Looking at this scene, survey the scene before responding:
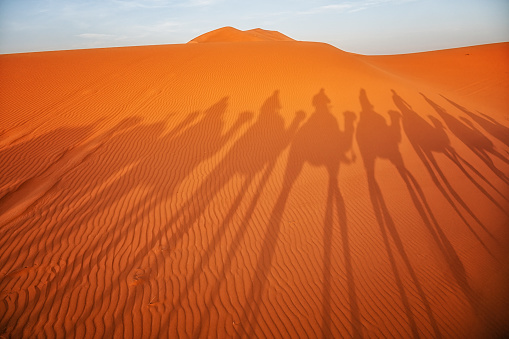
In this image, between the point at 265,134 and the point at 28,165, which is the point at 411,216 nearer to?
the point at 265,134

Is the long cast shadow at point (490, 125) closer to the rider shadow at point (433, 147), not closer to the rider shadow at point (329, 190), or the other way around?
the rider shadow at point (433, 147)

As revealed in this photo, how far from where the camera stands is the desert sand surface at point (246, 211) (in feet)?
13.3

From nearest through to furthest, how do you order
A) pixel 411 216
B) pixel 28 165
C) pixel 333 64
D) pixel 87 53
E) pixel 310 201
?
pixel 411 216, pixel 310 201, pixel 28 165, pixel 333 64, pixel 87 53

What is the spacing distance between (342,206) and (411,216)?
159 cm

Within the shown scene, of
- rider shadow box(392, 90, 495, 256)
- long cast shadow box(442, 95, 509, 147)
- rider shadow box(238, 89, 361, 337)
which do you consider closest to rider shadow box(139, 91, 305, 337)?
rider shadow box(238, 89, 361, 337)

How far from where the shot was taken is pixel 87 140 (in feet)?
30.8

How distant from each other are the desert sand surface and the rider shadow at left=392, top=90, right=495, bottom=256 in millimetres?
74

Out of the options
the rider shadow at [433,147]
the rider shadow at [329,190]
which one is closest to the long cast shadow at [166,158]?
the rider shadow at [329,190]

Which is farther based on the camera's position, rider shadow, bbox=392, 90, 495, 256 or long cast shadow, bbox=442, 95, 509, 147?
long cast shadow, bbox=442, 95, 509, 147

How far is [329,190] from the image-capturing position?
751cm

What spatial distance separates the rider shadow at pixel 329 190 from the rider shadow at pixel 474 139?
177 inches

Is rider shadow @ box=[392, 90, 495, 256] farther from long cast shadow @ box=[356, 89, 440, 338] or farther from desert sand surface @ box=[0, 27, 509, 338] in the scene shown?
long cast shadow @ box=[356, 89, 440, 338]

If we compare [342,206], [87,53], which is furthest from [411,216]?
[87,53]

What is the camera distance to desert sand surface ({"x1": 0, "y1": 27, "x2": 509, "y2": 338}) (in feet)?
13.3
